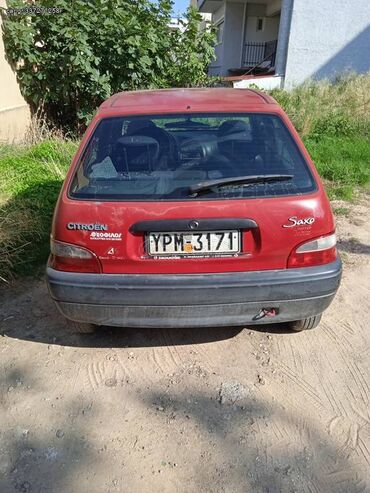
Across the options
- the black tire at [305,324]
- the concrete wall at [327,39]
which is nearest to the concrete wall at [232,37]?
the concrete wall at [327,39]

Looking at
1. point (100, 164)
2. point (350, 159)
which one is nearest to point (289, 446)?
point (100, 164)

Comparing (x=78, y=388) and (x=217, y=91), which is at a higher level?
(x=217, y=91)

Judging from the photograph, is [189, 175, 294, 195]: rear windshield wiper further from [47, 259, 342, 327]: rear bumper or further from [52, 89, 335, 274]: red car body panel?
[47, 259, 342, 327]: rear bumper

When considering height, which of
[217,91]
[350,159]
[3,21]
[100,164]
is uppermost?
[3,21]

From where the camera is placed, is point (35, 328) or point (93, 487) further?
point (35, 328)

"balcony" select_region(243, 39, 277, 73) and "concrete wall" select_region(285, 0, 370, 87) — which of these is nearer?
"concrete wall" select_region(285, 0, 370, 87)

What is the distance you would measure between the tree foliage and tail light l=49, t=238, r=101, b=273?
5.22 metres

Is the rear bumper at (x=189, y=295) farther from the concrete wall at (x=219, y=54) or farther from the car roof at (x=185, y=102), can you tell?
the concrete wall at (x=219, y=54)

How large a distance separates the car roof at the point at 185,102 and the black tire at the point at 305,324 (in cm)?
142

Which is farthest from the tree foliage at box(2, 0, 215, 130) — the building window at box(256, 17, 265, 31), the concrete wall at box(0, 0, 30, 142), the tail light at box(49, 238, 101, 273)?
the building window at box(256, 17, 265, 31)

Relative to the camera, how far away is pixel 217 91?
3275 millimetres

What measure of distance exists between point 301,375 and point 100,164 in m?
1.79

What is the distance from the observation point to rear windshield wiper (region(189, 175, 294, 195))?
231 cm

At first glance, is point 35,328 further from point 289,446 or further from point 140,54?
point 140,54
